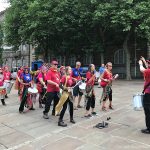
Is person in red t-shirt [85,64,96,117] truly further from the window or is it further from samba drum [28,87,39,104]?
the window

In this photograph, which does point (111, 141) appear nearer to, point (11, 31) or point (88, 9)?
point (88, 9)

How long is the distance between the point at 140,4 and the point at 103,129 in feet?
53.0

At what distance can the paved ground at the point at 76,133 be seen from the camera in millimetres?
6770

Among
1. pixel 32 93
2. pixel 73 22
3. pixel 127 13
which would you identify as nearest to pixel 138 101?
pixel 32 93

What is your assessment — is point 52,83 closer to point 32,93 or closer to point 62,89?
point 62,89

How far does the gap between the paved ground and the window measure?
22.3 meters

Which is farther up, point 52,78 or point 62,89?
point 52,78

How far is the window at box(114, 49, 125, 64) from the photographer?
32031mm

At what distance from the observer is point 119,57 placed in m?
32.4

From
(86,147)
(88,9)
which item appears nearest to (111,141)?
(86,147)

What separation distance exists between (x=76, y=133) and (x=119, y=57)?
25443 mm

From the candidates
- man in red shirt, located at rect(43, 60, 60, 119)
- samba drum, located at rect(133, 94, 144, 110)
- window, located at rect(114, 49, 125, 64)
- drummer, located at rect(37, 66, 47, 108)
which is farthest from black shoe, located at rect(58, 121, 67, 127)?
window, located at rect(114, 49, 125, 64)

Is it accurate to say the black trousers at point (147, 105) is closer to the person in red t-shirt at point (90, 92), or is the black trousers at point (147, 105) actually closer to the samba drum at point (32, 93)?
the person in red t-shirt at point (90, 92)

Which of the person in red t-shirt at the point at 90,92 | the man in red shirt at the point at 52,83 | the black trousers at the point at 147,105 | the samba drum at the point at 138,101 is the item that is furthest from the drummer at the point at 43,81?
the black trousers at the point at 147,105
